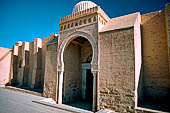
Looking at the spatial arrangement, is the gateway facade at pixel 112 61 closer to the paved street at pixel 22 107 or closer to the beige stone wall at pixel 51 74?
the beige stone wall at pixel 51 74

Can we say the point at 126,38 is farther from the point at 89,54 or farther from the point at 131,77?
the point at 89,54

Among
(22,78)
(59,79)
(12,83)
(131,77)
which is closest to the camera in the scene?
(131,77)

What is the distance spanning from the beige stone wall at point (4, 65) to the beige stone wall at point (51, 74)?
1085cm

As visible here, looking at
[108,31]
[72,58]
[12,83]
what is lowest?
[12,83]

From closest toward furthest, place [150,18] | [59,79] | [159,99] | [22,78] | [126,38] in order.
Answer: [126,38] → [159,99] → [150,18] → [59,79] → [22,78]

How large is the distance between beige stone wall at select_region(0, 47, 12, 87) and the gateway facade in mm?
10986

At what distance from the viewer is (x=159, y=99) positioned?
22.0 ft

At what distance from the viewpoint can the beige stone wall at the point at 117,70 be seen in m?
5.68

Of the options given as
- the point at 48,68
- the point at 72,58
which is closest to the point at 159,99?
the point at 72,58

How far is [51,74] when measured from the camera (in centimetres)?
931

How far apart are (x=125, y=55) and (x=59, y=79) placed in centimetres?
529

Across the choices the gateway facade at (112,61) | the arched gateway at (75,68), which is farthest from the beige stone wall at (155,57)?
the arched gateway at (75,68)

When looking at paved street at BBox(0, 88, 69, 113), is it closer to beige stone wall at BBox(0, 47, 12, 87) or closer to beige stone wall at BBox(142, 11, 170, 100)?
beige stone wall at BBox(142, 11, 170, 100)

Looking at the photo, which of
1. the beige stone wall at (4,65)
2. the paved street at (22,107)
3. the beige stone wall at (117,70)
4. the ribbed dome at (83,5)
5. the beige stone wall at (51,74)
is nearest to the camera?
the beige stone wall at (117,70)
